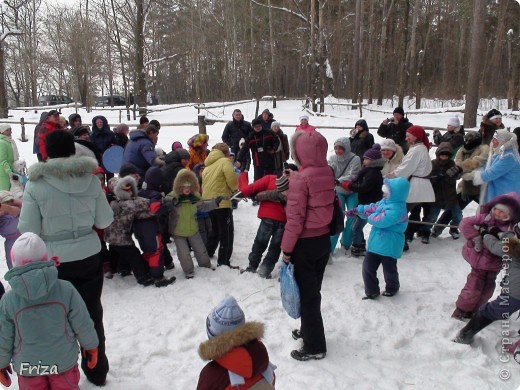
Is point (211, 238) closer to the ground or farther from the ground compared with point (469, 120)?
closer to the ground

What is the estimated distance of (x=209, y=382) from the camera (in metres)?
2.12

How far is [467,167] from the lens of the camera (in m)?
6.29

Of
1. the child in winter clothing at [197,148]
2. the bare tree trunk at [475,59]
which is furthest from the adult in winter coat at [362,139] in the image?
the bare tree trunk at [475,59]

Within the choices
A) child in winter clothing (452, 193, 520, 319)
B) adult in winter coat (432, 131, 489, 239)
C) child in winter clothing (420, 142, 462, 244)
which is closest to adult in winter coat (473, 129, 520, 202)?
adult in winter coat (432, 131, 489, 239)

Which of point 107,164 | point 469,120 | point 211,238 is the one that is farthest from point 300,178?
point 469,120

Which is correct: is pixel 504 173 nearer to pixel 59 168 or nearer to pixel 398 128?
pixel 398 128

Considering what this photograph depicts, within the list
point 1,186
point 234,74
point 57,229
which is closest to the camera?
point 57,229

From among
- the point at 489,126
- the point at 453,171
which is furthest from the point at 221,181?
the point at 489,126

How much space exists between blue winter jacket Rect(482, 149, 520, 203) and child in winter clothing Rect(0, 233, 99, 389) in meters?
4.86

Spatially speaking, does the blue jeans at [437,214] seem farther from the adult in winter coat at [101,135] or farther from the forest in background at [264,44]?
the forest in background at [264,44]

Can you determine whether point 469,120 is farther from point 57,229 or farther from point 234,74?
point 234,74

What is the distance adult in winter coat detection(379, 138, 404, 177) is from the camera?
5.82m

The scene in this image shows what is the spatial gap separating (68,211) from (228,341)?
5.42 feet

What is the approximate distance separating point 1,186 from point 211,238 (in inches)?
131
